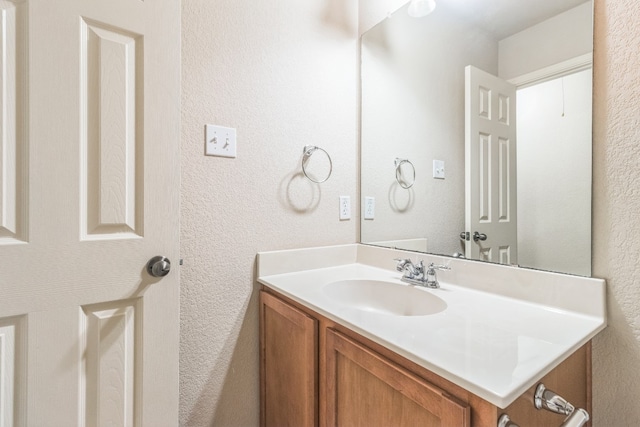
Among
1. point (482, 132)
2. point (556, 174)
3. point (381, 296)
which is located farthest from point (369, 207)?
point (556, 174)

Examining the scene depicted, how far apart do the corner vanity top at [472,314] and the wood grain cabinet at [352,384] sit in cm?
4

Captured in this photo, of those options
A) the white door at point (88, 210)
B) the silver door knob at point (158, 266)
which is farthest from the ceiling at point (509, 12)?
the silver door knob at point (158, 266)

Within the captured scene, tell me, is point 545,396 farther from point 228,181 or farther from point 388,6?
point 388,6

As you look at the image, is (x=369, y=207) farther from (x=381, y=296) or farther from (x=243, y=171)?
(x=243, y=171)

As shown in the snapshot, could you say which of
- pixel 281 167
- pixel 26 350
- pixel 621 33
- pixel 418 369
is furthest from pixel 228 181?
pixel 621 33

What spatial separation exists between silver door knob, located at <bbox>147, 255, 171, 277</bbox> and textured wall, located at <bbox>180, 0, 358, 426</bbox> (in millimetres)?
168

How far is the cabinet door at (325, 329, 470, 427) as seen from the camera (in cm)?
56

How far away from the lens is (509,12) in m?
1.02

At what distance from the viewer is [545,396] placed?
584mm

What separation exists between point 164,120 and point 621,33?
1260mm

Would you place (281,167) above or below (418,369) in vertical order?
above

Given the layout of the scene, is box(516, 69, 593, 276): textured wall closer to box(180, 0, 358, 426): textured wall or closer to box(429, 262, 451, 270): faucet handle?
box(429, 262, 451, 270): faucet handle

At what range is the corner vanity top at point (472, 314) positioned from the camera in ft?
1.79

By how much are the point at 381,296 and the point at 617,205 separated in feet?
2.45
